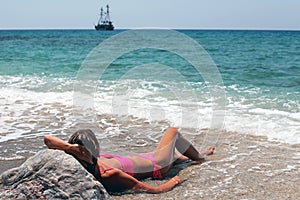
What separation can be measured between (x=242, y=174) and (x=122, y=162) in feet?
4.70

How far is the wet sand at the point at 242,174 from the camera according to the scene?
159 inches

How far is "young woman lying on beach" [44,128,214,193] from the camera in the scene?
3.92 metres

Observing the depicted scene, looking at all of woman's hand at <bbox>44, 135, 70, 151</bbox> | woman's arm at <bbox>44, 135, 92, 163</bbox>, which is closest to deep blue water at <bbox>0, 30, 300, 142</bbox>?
woman's hand at <bbox>44, 135, 70, 151</bbox>

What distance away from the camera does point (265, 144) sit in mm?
5859

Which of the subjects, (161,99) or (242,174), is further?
(161,99)

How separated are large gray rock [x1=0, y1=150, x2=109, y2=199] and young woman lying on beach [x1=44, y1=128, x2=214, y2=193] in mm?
280

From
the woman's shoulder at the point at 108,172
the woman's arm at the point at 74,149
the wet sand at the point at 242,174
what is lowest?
the wet sand at the point at 242,174

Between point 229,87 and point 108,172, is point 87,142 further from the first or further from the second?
point 229,87

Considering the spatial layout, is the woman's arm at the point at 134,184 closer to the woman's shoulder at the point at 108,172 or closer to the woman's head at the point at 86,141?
the woman's shoulder at the point at 108,172

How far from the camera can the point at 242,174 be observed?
181 inches

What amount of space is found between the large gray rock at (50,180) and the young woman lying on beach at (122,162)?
0.92 ft

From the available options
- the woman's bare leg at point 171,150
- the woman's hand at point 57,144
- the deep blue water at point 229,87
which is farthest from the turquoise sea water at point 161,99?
the woman's hand at point 57,144

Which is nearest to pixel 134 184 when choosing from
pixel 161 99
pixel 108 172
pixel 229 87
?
pixel 108 172

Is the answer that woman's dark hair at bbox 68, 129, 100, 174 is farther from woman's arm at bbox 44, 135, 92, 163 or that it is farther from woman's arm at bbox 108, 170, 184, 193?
woman's arm at bbox 108, 170, 184, 193
